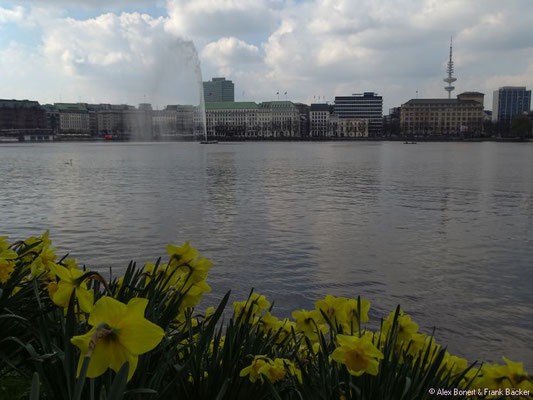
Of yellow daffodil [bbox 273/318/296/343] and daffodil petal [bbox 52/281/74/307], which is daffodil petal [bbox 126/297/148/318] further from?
yellow daffodil [bbox 273/318/296/343]

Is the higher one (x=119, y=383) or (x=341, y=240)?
(x=119, y=383)

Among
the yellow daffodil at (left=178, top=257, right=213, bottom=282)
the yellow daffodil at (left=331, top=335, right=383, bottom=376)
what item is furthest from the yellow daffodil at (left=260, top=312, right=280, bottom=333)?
the yellow daffodil at (left=331, top=335, right=383, bottom=376)

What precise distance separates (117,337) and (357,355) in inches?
42.7

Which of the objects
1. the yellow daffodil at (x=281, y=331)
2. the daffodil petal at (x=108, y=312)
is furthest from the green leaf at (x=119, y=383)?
the yellow daffodil at (x=281, y=331)

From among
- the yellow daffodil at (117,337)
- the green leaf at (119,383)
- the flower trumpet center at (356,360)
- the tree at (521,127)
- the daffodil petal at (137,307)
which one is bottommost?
the flower trumpet center at (356,360)

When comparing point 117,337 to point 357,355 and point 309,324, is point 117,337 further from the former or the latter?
point 309,324

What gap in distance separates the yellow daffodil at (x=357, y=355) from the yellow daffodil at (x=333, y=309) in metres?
0.88

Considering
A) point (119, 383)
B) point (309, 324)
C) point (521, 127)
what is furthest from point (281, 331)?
point (521, 127)

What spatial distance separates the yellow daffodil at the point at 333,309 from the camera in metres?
3.13

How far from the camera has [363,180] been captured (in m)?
32.0

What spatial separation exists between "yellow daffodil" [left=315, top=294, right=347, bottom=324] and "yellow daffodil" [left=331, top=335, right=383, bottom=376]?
34.8 inches

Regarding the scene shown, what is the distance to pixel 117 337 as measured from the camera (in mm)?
1578

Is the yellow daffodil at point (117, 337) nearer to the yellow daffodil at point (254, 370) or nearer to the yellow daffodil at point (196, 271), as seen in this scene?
the yellow daffodil at point (254, 370)

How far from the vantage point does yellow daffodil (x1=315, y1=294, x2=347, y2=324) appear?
3133mm
